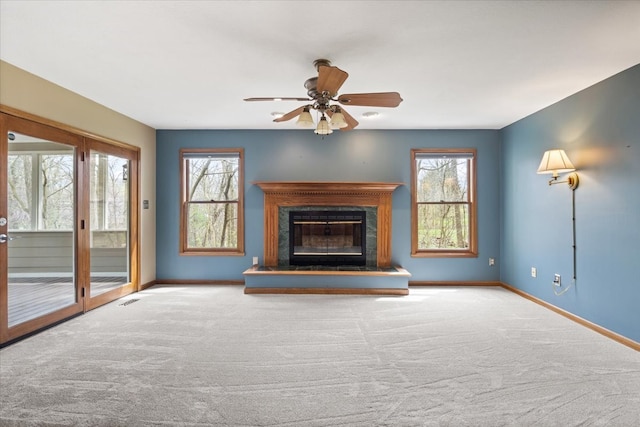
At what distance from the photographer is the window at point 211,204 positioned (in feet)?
17.2

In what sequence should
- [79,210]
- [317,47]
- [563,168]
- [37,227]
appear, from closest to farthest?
1. [317,47]
2. [37,227]
3. [563,168]
4. [79,210]

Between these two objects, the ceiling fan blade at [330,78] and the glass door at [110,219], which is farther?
the glass door at [110,219]

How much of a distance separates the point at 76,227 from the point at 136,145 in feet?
4.96

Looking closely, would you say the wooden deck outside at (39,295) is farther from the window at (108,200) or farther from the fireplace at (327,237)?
the fireplace at (327,237)

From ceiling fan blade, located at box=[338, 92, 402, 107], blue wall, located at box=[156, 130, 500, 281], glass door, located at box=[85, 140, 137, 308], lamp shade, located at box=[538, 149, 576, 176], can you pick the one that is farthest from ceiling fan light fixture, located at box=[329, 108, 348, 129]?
glass door, located at box=[85, 140, 137, 308]

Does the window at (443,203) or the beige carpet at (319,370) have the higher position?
the window at (443,203)

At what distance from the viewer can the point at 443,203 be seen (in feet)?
17.0

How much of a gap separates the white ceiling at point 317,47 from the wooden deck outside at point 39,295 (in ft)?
6.62

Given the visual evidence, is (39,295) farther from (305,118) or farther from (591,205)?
(591,205)

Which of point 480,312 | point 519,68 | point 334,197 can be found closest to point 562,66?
point 519,68

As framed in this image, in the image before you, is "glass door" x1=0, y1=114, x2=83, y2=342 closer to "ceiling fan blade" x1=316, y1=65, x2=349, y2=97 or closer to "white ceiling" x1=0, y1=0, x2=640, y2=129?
"white ceiling" x1=0, y1=0, x2=640, y2=129

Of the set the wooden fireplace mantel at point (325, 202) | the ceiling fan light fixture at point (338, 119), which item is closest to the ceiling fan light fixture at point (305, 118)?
the ceiling fan light fixture at point (338, 119)

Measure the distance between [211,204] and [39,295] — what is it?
2410mm

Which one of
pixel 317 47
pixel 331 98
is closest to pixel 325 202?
pixel 331 98
